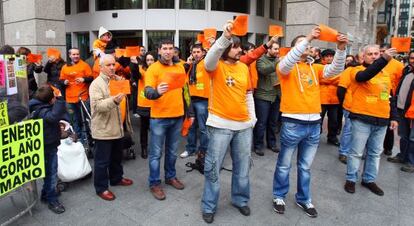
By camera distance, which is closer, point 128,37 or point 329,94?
point 329,94

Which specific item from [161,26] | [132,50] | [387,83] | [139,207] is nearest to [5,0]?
[161,26]

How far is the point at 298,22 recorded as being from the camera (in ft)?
30.0

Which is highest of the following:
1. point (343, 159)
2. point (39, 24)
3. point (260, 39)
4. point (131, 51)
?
point (260, 39)

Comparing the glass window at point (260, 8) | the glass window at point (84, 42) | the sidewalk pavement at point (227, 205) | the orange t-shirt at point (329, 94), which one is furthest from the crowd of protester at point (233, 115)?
the glass window at point (260, 8)

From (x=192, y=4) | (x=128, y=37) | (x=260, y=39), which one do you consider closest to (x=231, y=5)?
(x=192, y=4)

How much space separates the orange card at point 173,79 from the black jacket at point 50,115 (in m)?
1.13

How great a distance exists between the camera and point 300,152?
12.7ft

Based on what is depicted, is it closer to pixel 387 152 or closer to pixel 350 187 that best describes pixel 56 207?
pixel 350 187

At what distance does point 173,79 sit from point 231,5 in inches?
477

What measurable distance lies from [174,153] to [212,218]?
42.8 inches

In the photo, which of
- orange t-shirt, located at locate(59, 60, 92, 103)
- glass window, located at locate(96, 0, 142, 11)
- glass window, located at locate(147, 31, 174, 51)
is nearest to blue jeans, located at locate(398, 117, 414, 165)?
orange t-shirt, located at locate(59, 60, 92, 103)

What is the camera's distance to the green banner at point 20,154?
10.4 feet

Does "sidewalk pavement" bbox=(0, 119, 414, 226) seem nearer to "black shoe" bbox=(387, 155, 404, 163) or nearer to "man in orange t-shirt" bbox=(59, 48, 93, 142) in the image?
"black shoe" bbox=(387, 155, 404, 163)

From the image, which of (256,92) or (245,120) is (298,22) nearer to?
(256,92)
